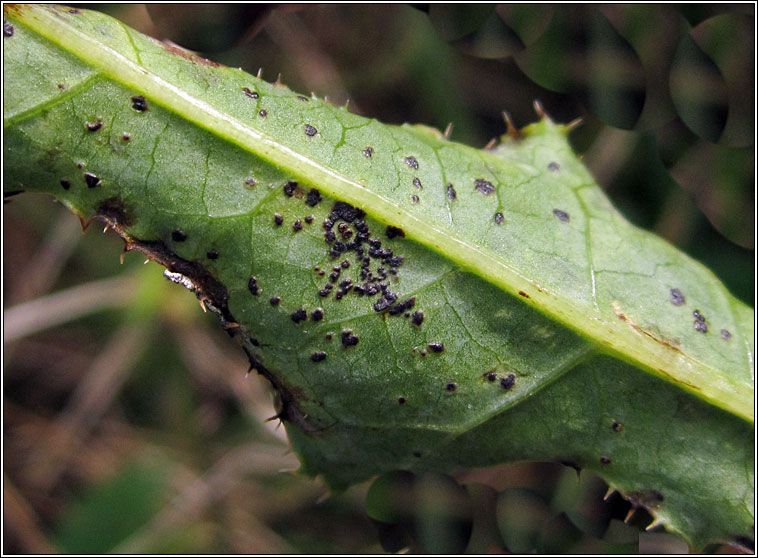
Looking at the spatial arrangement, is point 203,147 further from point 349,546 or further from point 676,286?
point 349,546

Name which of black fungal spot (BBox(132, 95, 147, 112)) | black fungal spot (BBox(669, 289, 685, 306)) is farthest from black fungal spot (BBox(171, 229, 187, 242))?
black fungal spot (BBox(669, 289, 685, 306))

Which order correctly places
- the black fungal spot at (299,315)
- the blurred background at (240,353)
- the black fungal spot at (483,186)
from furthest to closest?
the blurred background at (240,353) → the black fungal spot at (483,186) → the black fungal spot at (299,315)

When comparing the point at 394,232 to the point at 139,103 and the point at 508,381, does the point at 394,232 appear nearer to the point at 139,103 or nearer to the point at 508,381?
the point at 508,381

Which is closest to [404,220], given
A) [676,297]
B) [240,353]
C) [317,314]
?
[317,314]

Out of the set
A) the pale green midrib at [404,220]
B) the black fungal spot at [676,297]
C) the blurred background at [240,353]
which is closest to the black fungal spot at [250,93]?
the pale green midrib at [404,220]

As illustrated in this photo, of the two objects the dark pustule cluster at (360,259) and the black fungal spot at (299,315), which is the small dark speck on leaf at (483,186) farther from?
the black fungal spot at (299,315)

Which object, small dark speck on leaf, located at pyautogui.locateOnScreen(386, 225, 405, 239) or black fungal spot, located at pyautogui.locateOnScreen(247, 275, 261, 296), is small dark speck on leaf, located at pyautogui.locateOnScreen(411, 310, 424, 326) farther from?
black fungal spot, located at pyautogui.locateOnScreen(247, 275, 261, 296)
